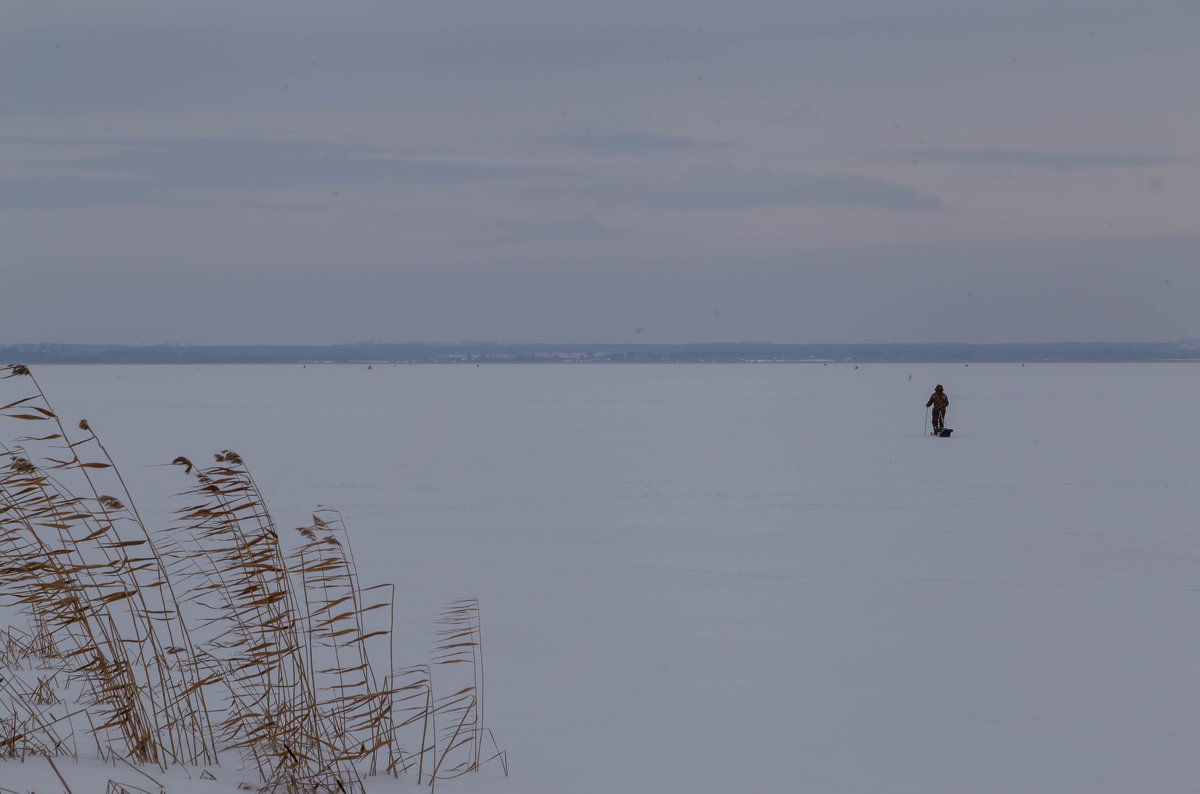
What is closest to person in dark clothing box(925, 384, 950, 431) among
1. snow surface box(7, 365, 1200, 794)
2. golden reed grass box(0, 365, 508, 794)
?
snow surface box(7, 365, 1200, 794)

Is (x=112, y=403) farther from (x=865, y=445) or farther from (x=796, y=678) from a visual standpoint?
(x=796, y=678)

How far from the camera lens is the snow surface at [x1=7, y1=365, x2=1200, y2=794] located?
19.2ft

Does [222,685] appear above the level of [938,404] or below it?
below

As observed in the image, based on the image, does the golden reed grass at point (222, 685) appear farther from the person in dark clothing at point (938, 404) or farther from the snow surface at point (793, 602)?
the person in dark clothing at point (938, 404)

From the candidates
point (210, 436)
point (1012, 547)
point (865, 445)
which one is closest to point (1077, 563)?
point (1012, 547)

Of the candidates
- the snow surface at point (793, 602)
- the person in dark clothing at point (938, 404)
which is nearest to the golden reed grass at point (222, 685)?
the snow surface at point (793, 602)

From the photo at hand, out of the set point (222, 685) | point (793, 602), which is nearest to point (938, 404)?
point (793, 602)

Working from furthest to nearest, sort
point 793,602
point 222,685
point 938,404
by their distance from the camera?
point 938,404 → point 793,602 → point 222,685

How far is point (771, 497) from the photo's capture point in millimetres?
16359

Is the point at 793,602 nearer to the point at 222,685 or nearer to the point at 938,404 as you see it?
the point at 222,685

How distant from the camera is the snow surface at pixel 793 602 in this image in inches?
231

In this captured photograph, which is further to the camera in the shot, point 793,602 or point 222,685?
point 793,602

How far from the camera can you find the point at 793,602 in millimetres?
9484

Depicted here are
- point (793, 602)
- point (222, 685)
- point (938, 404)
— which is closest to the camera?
point (222, 685)
